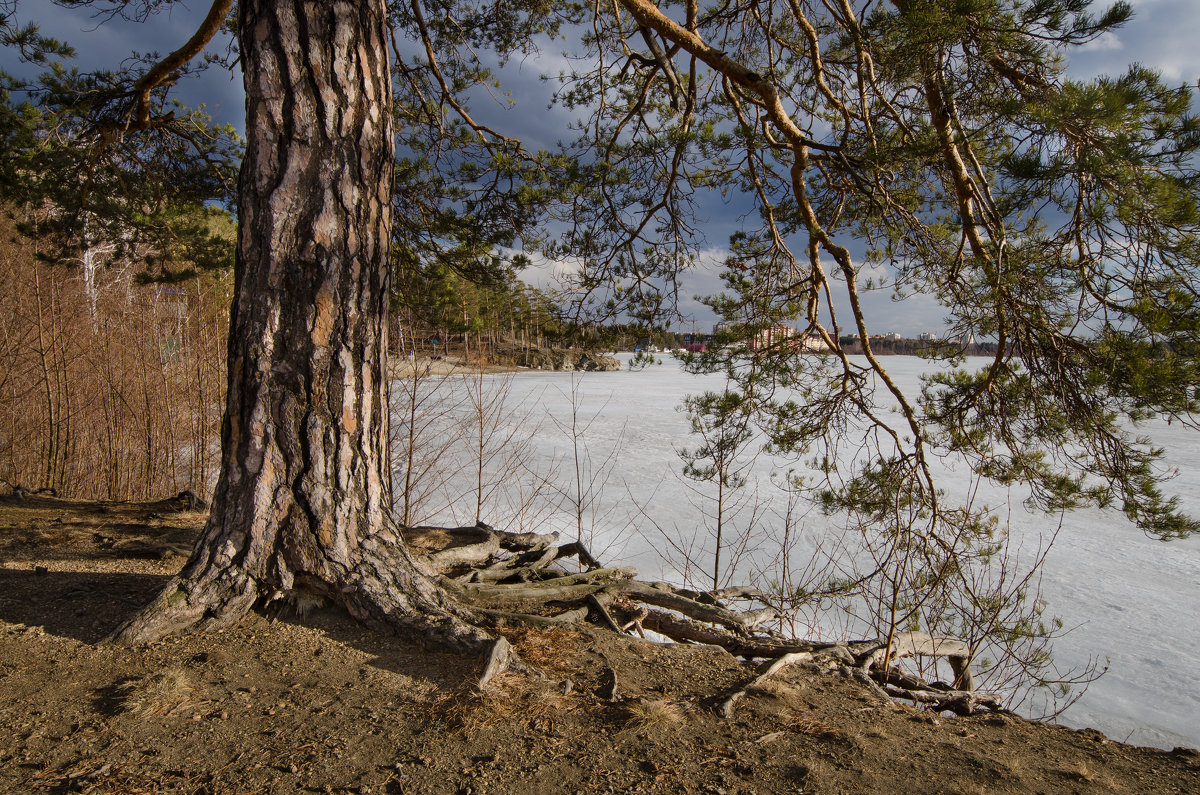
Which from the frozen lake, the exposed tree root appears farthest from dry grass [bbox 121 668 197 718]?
the frozen lake

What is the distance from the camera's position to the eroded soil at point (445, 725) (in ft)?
4.91

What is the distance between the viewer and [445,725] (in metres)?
1.70

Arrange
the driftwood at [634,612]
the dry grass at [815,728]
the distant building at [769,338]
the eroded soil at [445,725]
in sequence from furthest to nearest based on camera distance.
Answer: the distant building at [769,338]
the driftwood at [634,612]
the dry grass at [815,728]
the eroded soil at [445,725]

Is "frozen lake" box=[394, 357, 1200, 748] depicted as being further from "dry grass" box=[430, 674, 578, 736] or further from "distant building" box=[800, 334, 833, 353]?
"dry grass" box=[430, 674, 578, 736]

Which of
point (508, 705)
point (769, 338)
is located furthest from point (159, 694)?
point (769, 338)

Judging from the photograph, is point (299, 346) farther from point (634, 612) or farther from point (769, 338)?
point (769, 338)

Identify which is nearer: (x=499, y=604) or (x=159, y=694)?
(x=159, y=694)

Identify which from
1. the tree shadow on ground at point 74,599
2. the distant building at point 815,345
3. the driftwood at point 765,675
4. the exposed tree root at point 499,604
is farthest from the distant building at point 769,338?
the tree shadow on ground at point 74,599

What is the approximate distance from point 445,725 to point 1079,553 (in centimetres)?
717

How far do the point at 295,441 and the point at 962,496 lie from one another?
306 inches

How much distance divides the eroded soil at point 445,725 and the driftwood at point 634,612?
0.16m

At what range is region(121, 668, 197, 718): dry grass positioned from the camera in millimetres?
1634

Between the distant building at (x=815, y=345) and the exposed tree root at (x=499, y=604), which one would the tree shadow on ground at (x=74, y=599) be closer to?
the exposed tree root at (x=499, y=604)

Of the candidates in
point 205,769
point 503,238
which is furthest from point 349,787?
point 503,238
